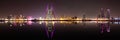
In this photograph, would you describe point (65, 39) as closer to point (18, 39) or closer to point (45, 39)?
point (45, 39)

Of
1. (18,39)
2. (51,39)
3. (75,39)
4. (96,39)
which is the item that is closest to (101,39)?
(96,39)

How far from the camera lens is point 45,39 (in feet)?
90.3

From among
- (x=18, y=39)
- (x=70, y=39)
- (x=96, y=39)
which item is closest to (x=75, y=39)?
(x=70, y=39)

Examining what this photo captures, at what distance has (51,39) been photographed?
89.8ft

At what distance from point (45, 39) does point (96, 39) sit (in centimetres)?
534

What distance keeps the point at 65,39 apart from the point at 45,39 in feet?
6.92

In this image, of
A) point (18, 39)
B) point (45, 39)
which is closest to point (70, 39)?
point (45, 39)

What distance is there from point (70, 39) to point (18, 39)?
5.48 metres

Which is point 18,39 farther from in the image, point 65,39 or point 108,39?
point 108,39

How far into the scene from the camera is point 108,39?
1093 inches

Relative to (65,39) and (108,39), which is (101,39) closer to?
(108,39)

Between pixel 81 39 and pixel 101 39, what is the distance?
2100mm

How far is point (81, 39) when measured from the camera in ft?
91.2

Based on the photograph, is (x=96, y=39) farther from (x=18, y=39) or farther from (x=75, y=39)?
(x=18, y=39)
